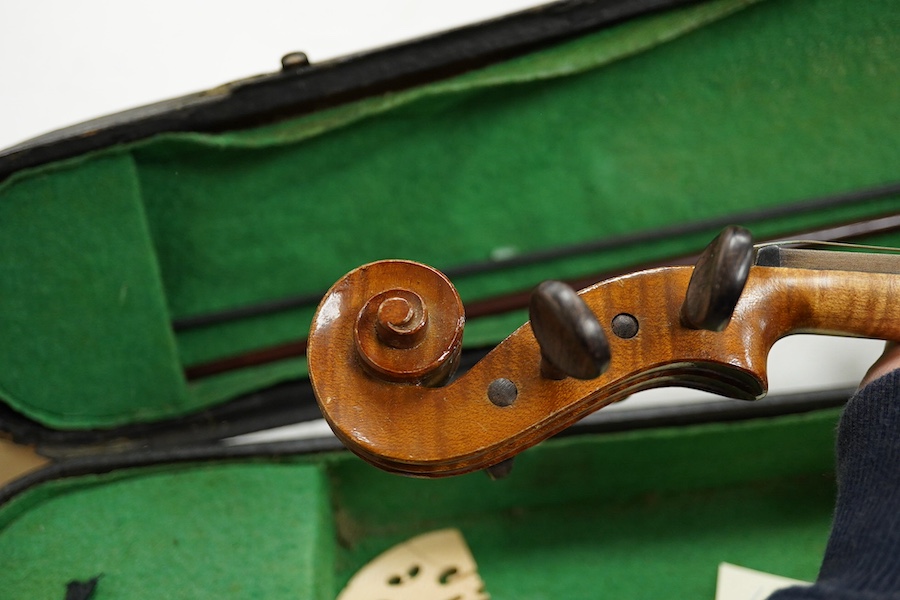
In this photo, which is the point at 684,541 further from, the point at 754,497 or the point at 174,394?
the point at 174,394

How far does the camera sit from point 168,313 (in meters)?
1.06

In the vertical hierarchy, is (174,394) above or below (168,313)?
below

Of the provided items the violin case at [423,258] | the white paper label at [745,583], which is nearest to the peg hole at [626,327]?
the violin case at [423,258]

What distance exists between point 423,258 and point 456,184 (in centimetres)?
13

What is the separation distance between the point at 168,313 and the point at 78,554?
348mm

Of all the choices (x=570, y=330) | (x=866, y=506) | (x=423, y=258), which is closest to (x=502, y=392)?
(x=570, y=330)

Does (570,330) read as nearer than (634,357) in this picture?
Yes

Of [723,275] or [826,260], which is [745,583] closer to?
[826,260]

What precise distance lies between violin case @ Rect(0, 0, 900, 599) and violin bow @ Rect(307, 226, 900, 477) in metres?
0.39

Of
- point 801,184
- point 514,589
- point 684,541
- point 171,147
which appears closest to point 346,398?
point 171,147

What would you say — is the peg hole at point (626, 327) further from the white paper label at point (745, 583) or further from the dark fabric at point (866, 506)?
the white paper label at point (745, 583)

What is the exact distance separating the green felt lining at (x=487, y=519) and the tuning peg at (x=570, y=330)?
0.58m

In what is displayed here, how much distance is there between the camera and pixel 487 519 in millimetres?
1166

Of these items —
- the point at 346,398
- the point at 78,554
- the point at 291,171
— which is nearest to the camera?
the point at 346,398
